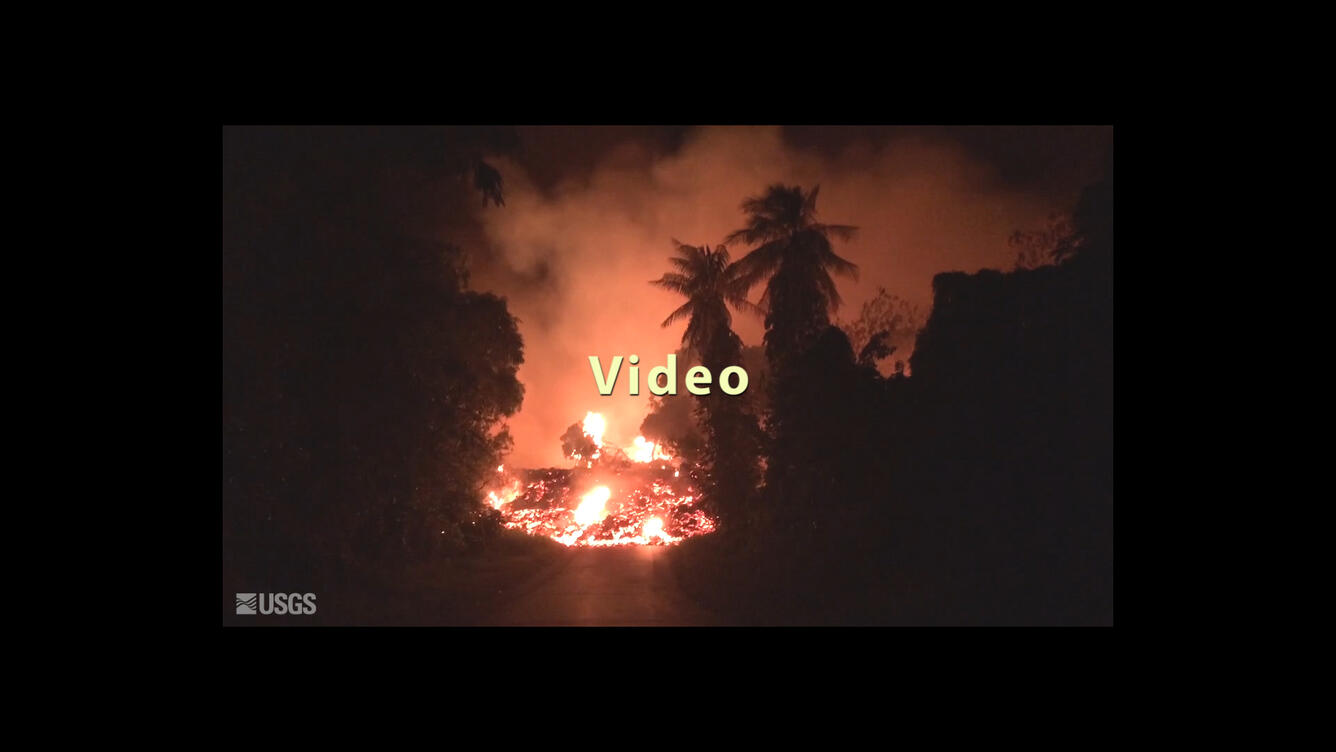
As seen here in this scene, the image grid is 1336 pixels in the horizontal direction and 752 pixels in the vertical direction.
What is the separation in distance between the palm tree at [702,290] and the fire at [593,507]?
1.99m

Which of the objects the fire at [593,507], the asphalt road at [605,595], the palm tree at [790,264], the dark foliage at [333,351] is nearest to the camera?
the dark foliage at [333,351]

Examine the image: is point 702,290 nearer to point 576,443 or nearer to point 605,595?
point 576,443

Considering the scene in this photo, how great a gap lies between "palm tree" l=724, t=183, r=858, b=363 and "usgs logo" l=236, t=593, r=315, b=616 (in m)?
5.24

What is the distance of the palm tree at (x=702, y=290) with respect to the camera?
26.2 ft

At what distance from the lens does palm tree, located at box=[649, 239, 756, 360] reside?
7.98 meters

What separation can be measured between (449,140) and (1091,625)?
25.5 feet

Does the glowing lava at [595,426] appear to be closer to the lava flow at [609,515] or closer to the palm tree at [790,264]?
the lava flow at [609,515]

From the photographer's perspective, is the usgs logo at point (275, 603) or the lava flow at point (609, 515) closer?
the usgs logo at point (275, 603)

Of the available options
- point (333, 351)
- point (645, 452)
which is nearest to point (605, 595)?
point (645, 452)

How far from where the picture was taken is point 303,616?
7457 mm

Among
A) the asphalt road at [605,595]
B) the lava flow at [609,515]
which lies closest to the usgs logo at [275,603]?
the asphalt road at [605,595]

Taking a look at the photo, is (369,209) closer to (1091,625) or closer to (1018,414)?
(1018,414)

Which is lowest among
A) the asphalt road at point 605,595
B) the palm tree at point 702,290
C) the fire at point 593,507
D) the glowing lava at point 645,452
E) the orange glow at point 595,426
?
the asphalt road at point 605,595

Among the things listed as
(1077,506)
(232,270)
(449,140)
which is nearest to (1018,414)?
(1077,506)
